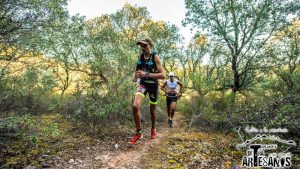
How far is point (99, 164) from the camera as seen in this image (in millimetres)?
4984

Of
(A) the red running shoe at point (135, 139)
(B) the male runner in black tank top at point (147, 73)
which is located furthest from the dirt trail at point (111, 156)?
(B) the male runner in black tank top at point (147, 73)

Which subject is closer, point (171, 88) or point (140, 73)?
point (140, 73)

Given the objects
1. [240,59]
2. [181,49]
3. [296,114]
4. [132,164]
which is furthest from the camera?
[181,49]

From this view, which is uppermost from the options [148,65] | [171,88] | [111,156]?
[148,65]

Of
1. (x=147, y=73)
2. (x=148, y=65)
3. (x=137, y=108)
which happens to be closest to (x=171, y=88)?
(x=148, y=65)

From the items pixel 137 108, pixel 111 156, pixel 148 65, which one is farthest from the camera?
pixel 148 65

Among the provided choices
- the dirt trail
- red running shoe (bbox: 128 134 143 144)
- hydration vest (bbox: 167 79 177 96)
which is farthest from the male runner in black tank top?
hydration vest (bbox: 167 79 177 96)

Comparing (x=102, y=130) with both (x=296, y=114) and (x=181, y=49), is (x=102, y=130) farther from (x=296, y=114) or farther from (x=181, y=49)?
(x=181, y=49)

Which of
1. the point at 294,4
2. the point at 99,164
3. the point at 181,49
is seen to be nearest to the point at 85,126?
the point at 99,164

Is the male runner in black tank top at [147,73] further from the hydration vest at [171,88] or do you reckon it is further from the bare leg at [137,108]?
the hydration vest at [171,88]

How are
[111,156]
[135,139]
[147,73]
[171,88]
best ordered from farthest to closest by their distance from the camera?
[171,88]
[147,73]
[135,139]
[111,156]

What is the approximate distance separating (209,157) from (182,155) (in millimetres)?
570

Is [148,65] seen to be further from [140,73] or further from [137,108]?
[137,108]

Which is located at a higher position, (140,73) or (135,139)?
(140,73)
